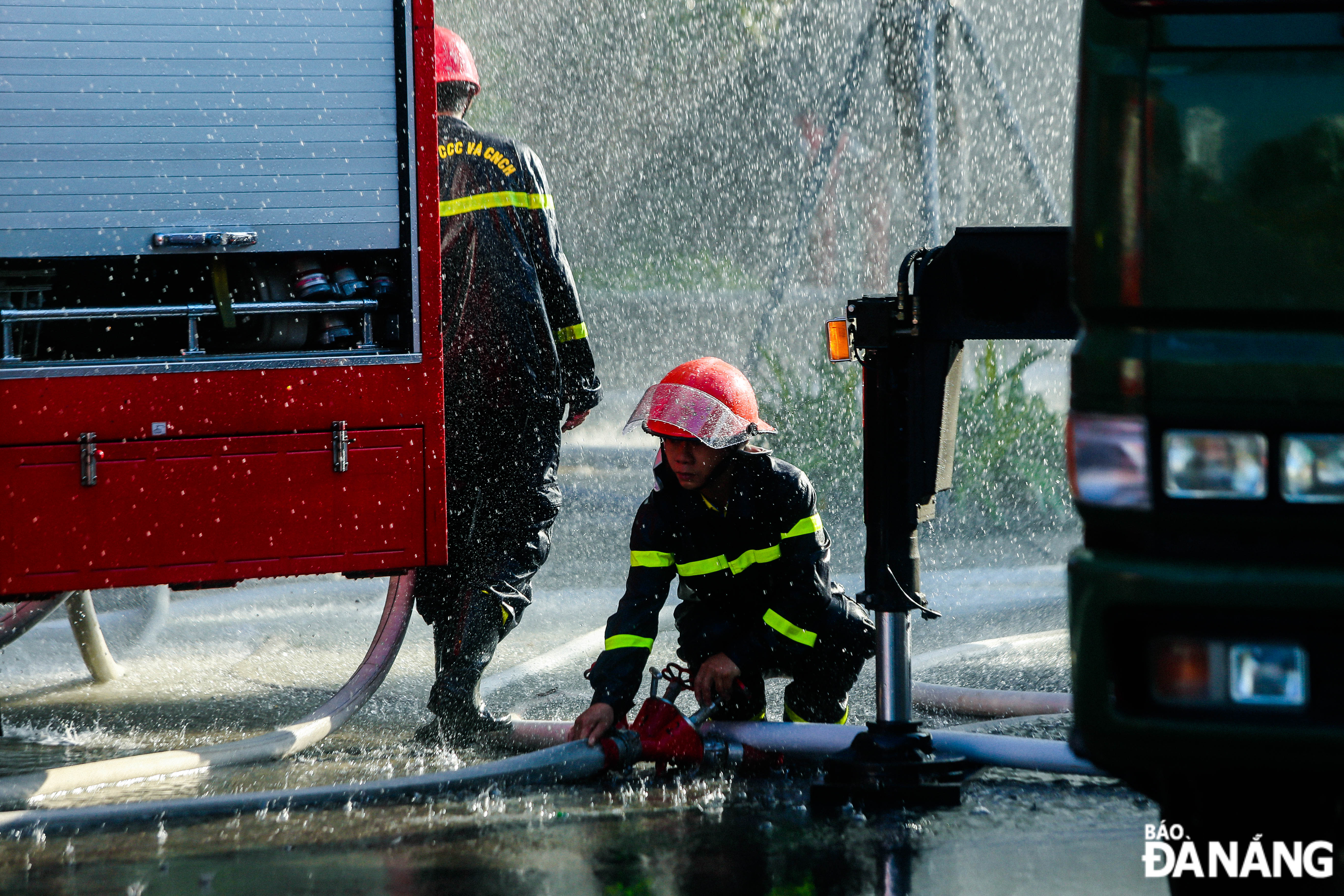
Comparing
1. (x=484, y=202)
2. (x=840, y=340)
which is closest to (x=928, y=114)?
(x=484, y=202)

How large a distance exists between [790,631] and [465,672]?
1.01 metres

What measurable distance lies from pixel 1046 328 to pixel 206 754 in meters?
2.42

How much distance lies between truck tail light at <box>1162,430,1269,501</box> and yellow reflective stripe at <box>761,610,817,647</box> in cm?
192

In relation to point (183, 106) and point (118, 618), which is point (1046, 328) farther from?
point (118, 618)

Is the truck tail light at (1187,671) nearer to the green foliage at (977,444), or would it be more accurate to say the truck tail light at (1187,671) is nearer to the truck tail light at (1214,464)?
the truck tail light at (1214,464)

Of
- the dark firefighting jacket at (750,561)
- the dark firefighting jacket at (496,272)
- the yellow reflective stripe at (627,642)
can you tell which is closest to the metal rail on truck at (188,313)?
the dark firefighting jacket at (496,272)

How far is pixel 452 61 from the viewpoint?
4.42 meters

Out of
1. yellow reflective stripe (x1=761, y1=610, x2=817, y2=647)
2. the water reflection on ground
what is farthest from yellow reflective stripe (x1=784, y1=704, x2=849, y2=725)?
the water reflection on ground

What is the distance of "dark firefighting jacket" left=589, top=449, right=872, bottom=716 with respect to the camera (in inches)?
149

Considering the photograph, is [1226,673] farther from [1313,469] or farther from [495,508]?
[495,508]

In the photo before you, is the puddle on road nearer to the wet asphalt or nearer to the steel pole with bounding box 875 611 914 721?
the wet asphalt

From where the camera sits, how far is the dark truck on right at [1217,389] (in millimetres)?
1889

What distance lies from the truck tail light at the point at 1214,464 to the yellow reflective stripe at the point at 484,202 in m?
2.69

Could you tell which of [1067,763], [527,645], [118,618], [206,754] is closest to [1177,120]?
[1067,763]
